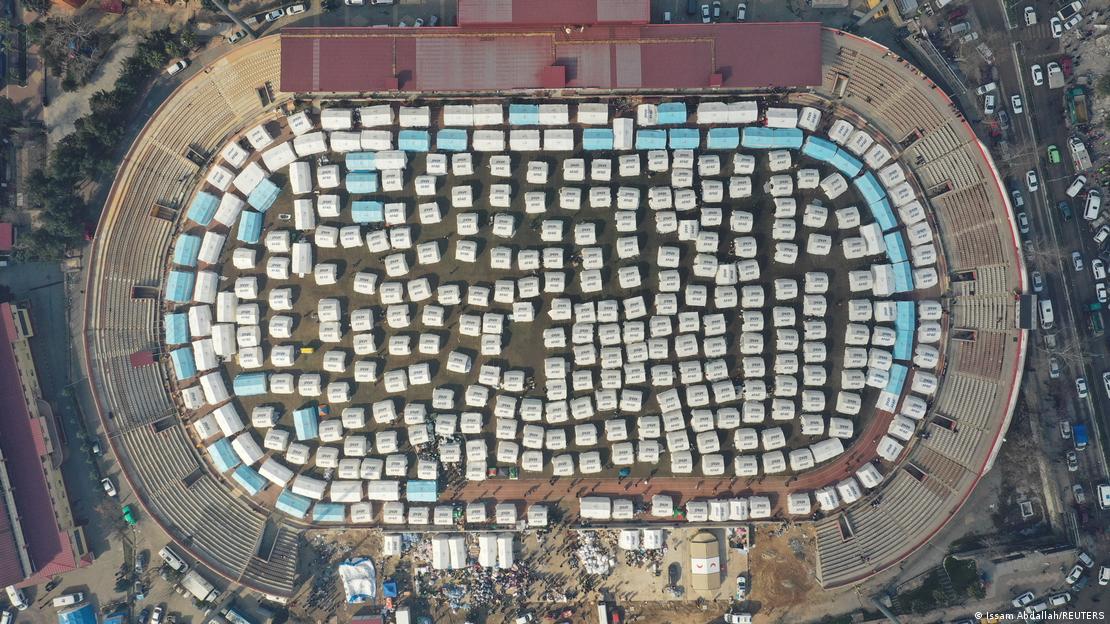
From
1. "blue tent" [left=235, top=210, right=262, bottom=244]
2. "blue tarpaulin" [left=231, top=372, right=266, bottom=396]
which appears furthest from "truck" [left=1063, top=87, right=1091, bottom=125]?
"blue tarpaulin" [left=231, top=372, right=266, bottom=396]

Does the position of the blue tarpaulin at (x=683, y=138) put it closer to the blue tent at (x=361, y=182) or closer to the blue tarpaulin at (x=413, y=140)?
the blue tarpaulin at (x=413, y=140)

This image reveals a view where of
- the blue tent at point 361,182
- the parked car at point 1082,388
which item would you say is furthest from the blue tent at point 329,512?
the parked car at point 1082,388

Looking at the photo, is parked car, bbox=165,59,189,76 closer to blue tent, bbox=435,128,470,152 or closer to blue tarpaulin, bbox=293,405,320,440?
blue tent, bbox=435,128,470,152

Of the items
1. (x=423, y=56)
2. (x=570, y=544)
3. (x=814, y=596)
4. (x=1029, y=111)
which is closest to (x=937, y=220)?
(x=1029, y=111)

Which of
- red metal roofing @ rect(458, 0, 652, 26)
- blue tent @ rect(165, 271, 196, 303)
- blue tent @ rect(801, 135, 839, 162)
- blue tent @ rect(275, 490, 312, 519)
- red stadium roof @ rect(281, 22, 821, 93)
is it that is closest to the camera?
red metal roofing @ rect(458, 0, 652, 26)

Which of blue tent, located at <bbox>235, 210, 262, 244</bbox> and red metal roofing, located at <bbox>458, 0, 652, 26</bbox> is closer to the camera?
red metal roofing, located at <bbox>458, 0, 652, 26</bbox>

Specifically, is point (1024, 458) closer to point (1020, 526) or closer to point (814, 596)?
point (1020, 526)
